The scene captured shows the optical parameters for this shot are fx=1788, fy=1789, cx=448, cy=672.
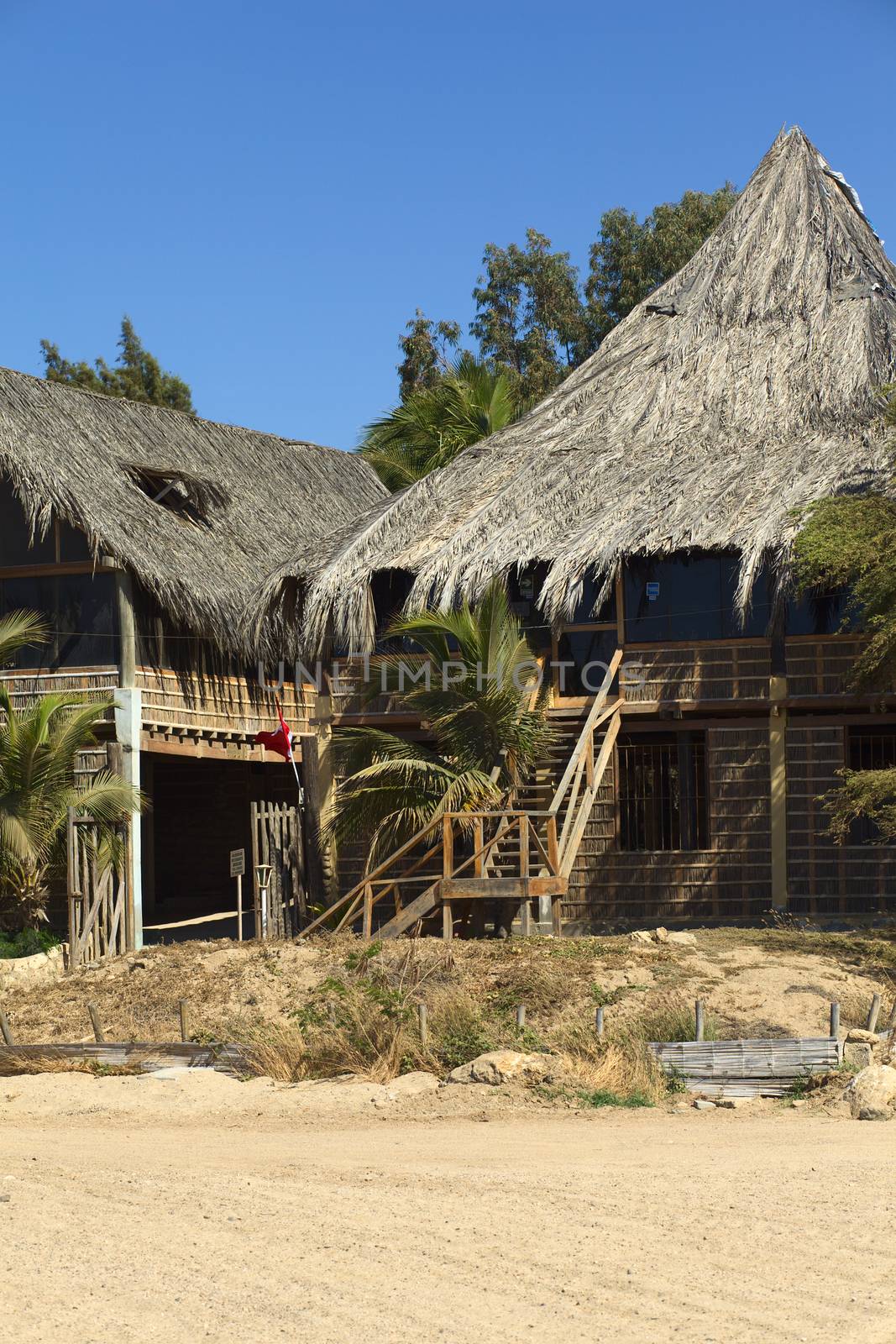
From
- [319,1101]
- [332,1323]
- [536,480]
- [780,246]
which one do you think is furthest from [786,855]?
[332,1323]

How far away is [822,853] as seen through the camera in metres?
19.5

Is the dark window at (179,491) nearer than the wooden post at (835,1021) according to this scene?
No

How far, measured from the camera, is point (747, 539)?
19.2m

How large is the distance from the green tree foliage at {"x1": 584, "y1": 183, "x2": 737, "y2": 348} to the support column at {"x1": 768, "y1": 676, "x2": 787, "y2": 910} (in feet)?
67.7

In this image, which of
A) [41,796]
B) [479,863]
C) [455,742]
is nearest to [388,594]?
[455,742]

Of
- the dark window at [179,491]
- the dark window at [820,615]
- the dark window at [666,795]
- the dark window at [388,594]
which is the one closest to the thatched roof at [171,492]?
the dark window at [179,491]

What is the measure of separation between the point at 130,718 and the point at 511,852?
5169 millimetres

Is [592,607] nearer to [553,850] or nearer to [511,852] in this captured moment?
[511,852]

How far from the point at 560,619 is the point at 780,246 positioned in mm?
8091

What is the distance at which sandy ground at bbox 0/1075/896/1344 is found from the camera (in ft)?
27.5

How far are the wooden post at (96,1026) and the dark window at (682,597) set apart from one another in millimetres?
7822

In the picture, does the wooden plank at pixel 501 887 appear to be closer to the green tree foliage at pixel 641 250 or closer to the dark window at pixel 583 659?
the dark window at pixel 583 659

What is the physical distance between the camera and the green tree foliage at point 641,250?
38781 millimetres

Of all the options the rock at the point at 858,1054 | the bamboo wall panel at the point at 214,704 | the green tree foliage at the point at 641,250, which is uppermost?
the green tree foliage at the point at 641,250
